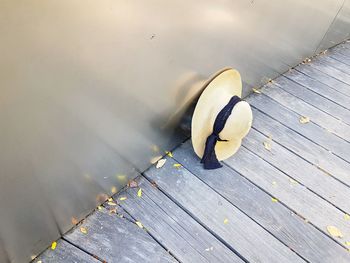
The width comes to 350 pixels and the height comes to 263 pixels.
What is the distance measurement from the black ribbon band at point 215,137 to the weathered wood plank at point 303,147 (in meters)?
0.36

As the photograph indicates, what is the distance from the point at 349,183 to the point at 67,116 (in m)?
1.20

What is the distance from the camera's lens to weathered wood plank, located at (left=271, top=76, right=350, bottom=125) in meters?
1.79

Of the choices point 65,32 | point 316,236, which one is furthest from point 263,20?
point 65,32

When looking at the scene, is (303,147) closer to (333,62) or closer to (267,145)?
(267,145)

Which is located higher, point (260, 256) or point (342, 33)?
point (342, 33)

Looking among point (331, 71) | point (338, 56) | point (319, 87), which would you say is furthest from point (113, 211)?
point (338, 56)

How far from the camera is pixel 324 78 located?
2.04 m

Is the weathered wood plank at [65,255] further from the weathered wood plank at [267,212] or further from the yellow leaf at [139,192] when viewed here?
the weathered wood plank at [267,212]

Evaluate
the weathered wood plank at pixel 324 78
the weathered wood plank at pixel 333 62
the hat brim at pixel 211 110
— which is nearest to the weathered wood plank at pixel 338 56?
the weathered wood plank at pixel 333 62

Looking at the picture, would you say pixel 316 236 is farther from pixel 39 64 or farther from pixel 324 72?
pixel 324 72

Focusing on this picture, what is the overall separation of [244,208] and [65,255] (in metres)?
0.67

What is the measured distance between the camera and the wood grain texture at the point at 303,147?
1.47m

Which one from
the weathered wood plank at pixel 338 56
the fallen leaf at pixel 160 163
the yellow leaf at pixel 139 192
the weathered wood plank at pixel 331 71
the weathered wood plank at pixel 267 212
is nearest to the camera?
the weathered wood plank at pixel 267 212

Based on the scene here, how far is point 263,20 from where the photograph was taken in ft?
5.06
